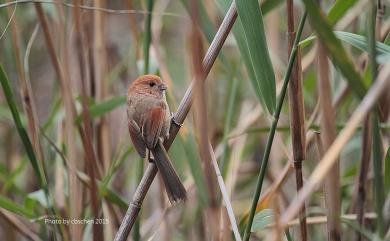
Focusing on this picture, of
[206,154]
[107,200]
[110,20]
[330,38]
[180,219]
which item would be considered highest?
[110,20]

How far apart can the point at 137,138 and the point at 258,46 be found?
26.5 inches

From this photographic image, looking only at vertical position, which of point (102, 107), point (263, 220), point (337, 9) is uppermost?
point (337, 9)

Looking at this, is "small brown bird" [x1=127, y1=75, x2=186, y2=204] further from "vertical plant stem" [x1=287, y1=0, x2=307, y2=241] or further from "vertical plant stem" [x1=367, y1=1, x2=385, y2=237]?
"vertical plant stem" [x1=367, y1=1, x2=385, y2=237]

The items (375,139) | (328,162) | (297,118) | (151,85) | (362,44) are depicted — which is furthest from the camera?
(151,85)

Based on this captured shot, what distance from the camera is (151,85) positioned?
2027 mm

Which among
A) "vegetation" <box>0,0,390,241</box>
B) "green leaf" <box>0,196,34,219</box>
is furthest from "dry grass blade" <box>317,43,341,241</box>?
"green leaf" <box>0,196,34,219</box>

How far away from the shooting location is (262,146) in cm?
346

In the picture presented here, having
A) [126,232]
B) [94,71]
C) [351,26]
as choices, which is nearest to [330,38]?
[126,232]

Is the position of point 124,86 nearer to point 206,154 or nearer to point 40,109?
point 40,109

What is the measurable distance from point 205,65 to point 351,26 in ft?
4.50

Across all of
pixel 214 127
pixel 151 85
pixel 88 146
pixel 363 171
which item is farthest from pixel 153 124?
pixel 214 127

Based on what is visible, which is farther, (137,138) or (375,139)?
(137,138)

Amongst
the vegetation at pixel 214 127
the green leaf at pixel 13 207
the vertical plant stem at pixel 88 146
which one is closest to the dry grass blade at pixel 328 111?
the vegetation at pixel 214 127

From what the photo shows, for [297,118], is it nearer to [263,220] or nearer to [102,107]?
[263,220]
